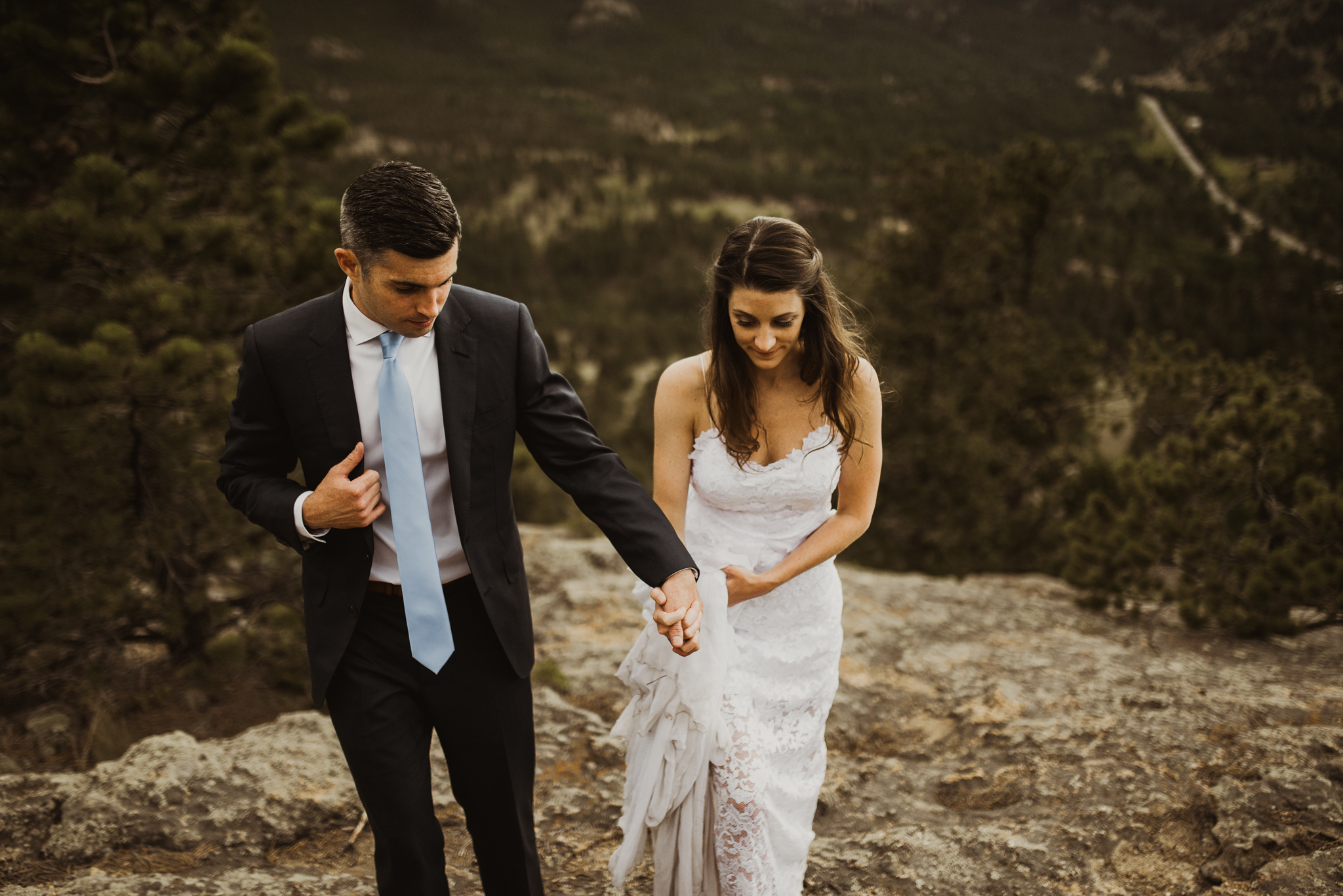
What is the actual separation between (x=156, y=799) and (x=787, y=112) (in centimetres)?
10280

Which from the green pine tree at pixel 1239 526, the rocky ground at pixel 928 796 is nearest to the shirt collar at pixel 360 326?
the rocky ground at pixel 928 796

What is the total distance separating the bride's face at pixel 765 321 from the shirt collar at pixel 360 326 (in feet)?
3.33

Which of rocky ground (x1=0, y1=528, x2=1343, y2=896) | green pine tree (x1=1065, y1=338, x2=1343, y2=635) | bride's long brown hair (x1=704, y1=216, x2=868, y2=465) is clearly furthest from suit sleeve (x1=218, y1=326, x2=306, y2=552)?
green pine tree (x1=1065, y1=338, x2=1343, y2=635)

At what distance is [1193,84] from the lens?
112 feet

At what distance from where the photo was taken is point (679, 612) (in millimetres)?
2025

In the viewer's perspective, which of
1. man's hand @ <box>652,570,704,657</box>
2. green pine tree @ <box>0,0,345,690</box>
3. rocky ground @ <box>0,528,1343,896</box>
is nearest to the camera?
man's hand @ <box>652,570,704,657</box>

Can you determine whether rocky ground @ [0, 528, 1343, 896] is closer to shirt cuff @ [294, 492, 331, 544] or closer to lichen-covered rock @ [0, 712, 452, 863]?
lichen-covered rock @ [0, 712, 452, 863]

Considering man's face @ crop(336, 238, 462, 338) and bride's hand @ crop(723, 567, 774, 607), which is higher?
man's face @ crop(336, 238, 462, 338)

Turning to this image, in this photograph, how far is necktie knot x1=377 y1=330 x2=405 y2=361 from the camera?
1923mm

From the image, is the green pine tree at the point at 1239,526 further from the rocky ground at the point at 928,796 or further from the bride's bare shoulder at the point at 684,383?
the bride's bare shoulder at the point at 684,383

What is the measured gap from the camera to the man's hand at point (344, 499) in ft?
5.88

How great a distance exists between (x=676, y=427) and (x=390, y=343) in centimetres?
98

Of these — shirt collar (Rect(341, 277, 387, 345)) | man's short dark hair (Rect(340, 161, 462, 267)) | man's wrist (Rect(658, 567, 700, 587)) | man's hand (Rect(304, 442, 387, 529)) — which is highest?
man's short dark hair (Rect(340, 161, 462, 267))

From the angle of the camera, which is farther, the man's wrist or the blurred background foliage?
the blurred background foliage
